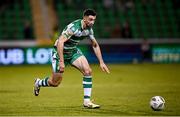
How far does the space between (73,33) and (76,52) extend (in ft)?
1.95

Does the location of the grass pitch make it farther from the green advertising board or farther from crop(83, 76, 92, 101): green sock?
the green advertising board

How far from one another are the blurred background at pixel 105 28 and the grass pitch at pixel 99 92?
5.56 ft

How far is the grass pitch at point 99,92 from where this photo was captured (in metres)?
10.6

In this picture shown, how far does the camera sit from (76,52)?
1153cm

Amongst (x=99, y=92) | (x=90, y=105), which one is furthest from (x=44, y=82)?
(x=99, y=92)

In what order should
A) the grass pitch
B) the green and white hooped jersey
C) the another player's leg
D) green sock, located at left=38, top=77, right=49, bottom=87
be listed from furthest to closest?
1. green sock, located at left=38, top=77, right=49, bottom=87
2. the another player's leg
3. the green and white hooped jersey
4. the grass pitch

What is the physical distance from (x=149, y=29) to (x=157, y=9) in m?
1.39

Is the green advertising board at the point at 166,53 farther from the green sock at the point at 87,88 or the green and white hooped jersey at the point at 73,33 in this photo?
the green sock at the point at 87,88

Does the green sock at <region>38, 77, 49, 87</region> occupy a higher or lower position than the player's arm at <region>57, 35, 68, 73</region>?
lower

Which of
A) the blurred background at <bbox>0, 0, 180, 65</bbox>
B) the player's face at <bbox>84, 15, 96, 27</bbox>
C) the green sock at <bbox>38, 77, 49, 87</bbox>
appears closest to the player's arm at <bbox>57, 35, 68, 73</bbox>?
the player's face at <bbox>84, 15, 96, 27</bbox>

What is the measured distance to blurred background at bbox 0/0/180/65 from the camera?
2473 cm

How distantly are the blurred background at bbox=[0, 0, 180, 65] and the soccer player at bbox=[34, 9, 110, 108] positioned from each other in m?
12.8

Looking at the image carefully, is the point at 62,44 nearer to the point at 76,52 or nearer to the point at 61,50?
the point at 61,50

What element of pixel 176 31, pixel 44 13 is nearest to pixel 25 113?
pixel 44 13
